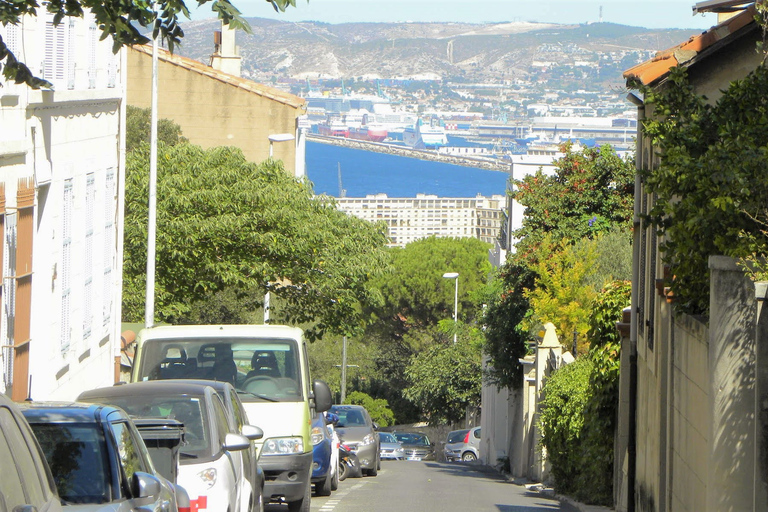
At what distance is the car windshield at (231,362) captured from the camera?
13156 mm

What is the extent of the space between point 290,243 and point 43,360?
10.6 m

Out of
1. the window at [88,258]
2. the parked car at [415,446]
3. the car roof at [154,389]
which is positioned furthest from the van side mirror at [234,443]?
the parked car at [415,446]

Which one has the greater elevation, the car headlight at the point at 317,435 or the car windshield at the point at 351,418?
the car headlight at the point at 317,435

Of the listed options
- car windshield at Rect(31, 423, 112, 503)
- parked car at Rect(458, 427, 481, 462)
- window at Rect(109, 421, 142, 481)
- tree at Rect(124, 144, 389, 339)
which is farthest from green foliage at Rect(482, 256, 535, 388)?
car windshield at Rect(31, 423, 112, 503)

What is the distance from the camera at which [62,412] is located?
21.7ft

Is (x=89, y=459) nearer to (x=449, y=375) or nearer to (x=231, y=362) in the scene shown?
(x=231, y=362)

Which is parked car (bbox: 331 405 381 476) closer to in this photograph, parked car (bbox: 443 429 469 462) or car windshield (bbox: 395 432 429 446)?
parked car (bbox: 443 429 469 462)

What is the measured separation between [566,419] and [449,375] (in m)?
31.9

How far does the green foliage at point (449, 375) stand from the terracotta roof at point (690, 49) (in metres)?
36.8

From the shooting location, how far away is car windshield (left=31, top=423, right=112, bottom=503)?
20.8 feet

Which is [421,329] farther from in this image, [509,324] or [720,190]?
[720,190]

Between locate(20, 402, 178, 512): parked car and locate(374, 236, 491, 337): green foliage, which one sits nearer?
locate(20, 402, 178, 512): parked car

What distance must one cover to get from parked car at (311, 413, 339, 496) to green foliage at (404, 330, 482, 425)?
104 ft

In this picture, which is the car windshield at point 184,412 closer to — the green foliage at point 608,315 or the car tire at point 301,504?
the car tire at point 301,504
